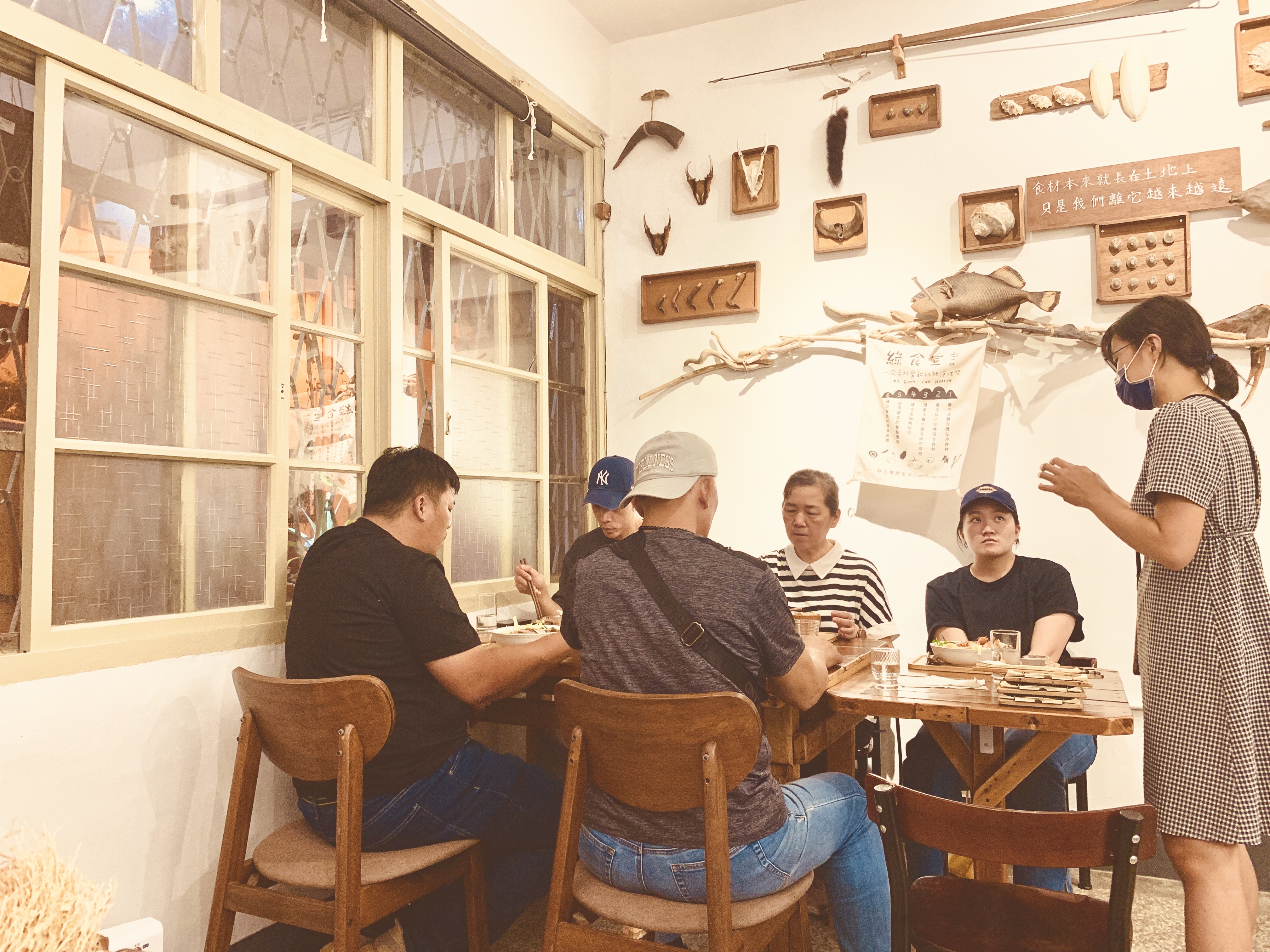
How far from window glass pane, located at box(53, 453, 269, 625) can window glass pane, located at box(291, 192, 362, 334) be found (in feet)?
1.91

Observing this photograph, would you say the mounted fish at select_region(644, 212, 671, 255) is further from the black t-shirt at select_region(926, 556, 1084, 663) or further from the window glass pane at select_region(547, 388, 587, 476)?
the black t-shirt at select_region(926, 556, 1084, 663)

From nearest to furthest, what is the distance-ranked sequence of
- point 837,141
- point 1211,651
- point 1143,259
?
point 1211,651 < point 1143,259 < point 837,141

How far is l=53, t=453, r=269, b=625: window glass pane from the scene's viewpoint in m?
1.94

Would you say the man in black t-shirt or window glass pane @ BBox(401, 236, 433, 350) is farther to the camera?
window glass pane @ BBox(401, 236, 433, 350)

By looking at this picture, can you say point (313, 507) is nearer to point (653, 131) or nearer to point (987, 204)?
point (653, 131)

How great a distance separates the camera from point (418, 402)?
122 inches

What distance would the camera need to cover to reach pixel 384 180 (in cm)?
291

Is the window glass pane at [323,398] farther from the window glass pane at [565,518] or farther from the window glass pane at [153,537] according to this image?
the window glass pane at [565,518]

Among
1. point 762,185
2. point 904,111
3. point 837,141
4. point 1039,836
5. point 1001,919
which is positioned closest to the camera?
point 1039,836

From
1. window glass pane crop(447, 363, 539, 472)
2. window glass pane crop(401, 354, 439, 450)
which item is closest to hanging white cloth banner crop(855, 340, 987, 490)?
window glass pane crop(447, 363, 539, 472)

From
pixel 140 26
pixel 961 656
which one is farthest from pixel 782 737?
pixel 140 26

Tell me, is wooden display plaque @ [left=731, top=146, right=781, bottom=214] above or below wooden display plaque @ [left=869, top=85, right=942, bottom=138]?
below

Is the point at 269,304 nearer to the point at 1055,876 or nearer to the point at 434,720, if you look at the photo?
the point at 434,720

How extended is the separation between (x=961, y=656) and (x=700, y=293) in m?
2.29
